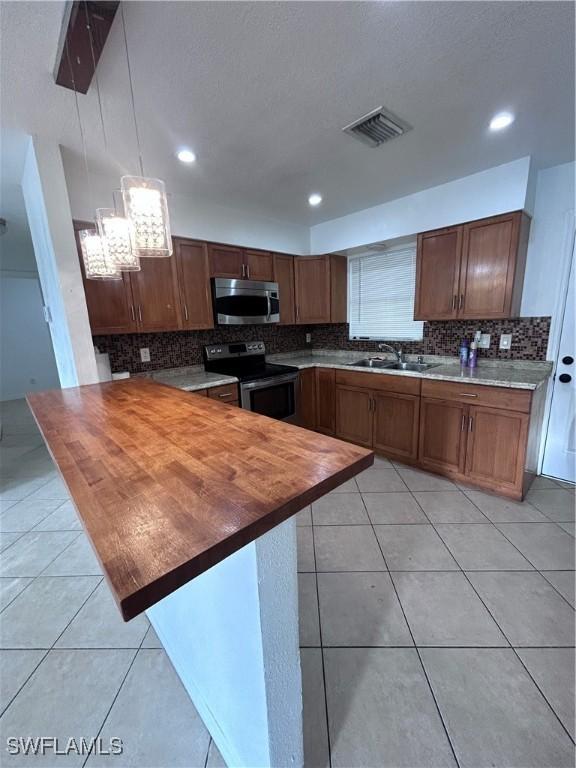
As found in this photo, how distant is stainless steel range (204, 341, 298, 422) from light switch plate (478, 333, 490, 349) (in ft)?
5.69

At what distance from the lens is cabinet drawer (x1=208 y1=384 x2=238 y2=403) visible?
274cm

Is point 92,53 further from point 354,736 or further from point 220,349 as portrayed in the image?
point 354,736

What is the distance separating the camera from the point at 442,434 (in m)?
2.67

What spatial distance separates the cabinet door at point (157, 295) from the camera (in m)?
2.59

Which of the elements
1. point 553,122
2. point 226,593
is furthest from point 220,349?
point 553,122

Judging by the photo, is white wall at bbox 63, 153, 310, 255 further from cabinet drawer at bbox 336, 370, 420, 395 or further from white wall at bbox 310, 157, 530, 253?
cabinet drawer at bbox 336, 370, 420, 395

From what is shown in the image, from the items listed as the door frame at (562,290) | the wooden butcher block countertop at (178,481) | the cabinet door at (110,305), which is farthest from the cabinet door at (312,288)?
the wooden butcher block countertop at (178,481)

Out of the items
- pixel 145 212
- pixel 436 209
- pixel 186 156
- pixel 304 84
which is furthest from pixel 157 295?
pixel 436 209

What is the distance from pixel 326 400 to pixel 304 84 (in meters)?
2.62

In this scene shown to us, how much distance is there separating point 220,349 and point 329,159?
1926 millimetres

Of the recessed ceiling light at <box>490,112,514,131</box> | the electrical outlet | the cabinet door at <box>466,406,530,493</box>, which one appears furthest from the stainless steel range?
the recessed ceiling light at <box>490,112,514,131</box>

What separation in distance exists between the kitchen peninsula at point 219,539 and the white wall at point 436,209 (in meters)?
2.52

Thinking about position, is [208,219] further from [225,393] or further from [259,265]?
[225,393]

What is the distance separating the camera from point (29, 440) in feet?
13.0
